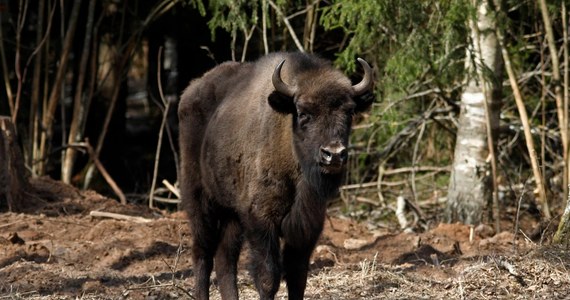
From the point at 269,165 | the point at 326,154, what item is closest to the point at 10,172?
the point at 269,165

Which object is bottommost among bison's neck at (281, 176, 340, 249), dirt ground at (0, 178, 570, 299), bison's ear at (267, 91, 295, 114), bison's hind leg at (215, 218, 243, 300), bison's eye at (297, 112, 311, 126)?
dirt ground at (0, 178, 570, 299)

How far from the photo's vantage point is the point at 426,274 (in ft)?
30.4

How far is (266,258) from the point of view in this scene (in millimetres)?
7617

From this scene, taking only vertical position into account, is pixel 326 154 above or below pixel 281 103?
below

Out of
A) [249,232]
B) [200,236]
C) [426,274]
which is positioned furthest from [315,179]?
[426,274]

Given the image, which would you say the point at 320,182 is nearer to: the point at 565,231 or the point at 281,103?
the point at 281,103

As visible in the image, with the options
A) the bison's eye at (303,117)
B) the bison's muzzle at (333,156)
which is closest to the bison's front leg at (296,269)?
the bison's muzzle at (333,156)

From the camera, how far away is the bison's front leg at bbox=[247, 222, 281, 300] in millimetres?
7582

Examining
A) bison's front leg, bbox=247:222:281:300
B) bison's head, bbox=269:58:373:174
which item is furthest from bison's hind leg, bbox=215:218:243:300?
bison's head, bbox=269:58:373:174

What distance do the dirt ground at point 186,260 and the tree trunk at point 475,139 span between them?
2.36 feet

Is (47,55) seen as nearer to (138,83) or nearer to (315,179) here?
(315,179)

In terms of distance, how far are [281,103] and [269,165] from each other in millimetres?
503

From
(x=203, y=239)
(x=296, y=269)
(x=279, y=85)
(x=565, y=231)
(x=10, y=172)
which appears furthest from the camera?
(x=10, y=172)

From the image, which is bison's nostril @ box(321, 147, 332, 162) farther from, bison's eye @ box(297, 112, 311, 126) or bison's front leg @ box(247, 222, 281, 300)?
bison's front leg @ box(247, 222, 281, 300)
